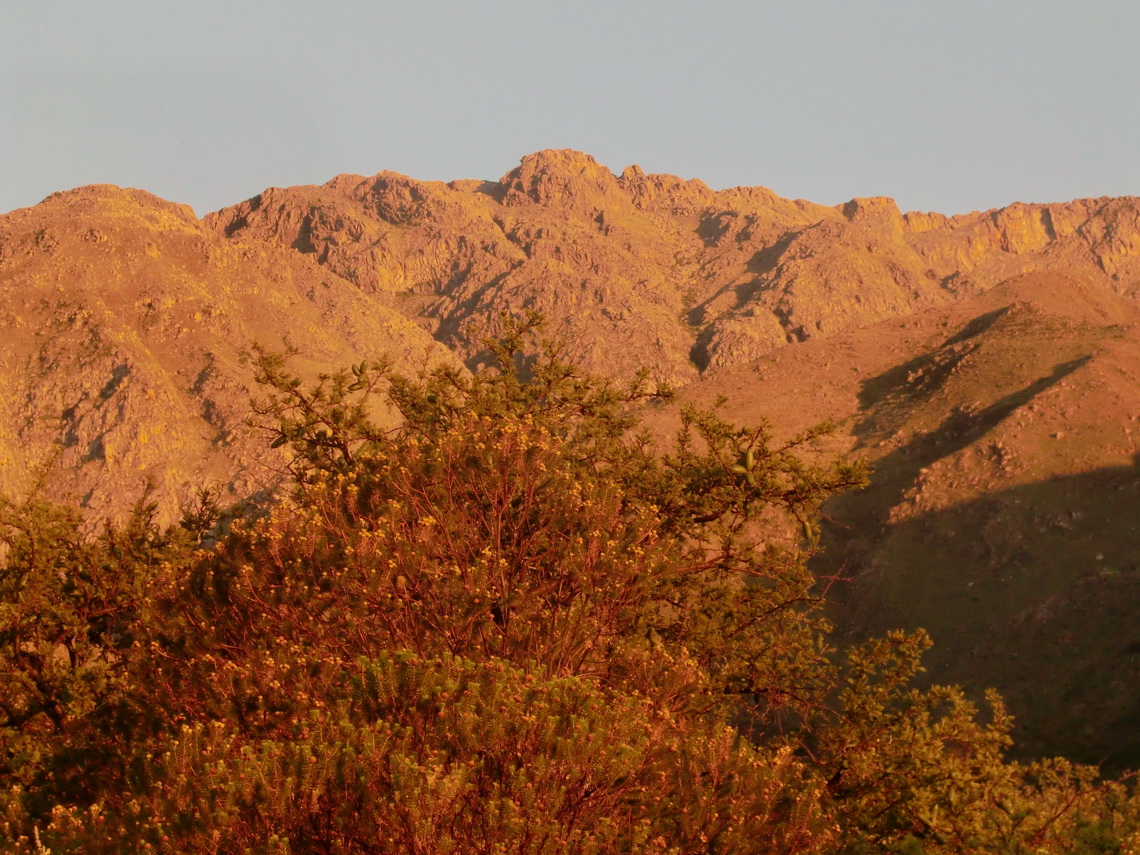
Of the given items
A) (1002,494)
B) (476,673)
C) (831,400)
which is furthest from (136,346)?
(476,673)

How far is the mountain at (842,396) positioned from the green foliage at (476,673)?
10.7ft

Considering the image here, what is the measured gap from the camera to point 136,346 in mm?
116562

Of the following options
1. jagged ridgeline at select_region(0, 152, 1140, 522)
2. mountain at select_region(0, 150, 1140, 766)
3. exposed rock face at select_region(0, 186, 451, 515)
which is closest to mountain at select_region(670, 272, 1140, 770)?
mountain at select_region(0, 150, 1140, 766)

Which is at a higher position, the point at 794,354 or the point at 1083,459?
the point at 794,354

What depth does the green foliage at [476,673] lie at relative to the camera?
8000 millimetres

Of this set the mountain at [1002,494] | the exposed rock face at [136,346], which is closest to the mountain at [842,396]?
the mountain at [1002,494]

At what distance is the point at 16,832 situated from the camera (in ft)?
35.2

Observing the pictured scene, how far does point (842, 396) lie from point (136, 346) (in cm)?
9125

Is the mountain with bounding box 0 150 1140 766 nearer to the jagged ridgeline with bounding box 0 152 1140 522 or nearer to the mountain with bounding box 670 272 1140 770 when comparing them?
→ the mountain with bounding box 670 272 1140 770

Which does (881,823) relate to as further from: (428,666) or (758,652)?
(428,666)

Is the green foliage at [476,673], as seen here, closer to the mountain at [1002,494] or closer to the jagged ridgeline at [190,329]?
the mountain at [1002,494]

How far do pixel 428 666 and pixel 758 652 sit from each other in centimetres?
1052

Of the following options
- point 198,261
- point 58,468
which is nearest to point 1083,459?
point 58,468

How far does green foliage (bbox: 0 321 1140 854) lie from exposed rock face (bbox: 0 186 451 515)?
81.2m
